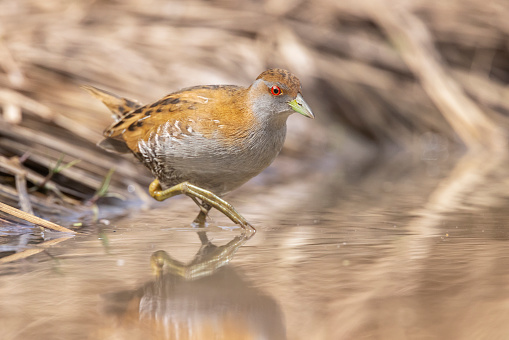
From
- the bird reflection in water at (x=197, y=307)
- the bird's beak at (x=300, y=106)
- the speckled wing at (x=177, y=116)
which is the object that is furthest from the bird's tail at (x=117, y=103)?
the bird reflection in water at (x=197, y=307)

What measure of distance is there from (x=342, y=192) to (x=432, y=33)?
16.1 feet

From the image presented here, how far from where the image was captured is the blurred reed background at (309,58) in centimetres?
689

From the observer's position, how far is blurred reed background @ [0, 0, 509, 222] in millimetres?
6891

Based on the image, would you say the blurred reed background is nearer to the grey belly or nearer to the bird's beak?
the grey belly

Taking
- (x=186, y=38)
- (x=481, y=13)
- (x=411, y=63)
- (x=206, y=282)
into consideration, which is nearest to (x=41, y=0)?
(x=186, y=38)

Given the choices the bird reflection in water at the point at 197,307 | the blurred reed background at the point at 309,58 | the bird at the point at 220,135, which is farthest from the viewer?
the blurred reed background at the point at 309,58

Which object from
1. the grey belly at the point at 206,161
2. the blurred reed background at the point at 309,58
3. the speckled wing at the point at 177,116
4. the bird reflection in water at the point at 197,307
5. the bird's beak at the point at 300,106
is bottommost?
the bird reflection in water at the point at 197,307

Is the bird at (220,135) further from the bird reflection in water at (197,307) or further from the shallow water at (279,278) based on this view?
the bird reflection in water at (197,307)

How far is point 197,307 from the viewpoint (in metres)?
2.39

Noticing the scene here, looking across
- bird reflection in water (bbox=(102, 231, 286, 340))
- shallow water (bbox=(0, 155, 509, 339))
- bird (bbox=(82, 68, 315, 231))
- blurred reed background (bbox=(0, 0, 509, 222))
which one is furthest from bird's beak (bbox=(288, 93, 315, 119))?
blurred reed background (bbox=(0, 0, 509, 222))

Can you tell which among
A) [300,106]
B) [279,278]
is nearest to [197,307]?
[279,278]

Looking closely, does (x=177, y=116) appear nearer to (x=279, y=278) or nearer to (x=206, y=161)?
(x=206, y=161)

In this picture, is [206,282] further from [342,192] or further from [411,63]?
[411,63]

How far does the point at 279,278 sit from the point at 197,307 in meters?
0.44
